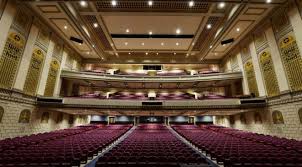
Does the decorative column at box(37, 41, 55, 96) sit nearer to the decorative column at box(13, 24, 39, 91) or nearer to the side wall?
the decorative column at box(13, 24, 39, 91)

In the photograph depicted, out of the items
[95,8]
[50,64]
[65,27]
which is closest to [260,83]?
[95,8]

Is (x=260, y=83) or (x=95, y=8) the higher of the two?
(x=95, y=8)

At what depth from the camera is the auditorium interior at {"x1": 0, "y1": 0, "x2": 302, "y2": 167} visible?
7925 mm

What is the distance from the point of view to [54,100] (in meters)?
12.1

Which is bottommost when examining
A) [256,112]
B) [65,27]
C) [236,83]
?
[256,112]

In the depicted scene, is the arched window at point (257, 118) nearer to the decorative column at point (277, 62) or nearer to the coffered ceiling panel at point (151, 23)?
the decorative column at point (277, 62)

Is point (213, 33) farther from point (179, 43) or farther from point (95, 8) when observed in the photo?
point (95, 8)

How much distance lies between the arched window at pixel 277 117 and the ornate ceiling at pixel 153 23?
22.1ft

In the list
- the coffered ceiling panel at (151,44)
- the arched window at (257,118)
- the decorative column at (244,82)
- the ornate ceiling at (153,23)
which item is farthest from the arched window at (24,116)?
the decorative column at (244,82)

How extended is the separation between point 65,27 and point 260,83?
16.1m

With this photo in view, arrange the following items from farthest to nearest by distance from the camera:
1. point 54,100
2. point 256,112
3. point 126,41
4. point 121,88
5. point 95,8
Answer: point 121,88, point 126,41, point 256,112, point 54,100, point 95,8

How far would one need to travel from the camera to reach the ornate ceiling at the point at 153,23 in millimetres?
10141

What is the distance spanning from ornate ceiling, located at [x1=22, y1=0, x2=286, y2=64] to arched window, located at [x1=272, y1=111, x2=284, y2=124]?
265 inches

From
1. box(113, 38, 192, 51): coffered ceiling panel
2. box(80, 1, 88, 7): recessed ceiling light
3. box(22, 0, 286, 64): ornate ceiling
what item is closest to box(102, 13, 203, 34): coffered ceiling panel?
box(22, 0, 286, 64): ornate ceiling
